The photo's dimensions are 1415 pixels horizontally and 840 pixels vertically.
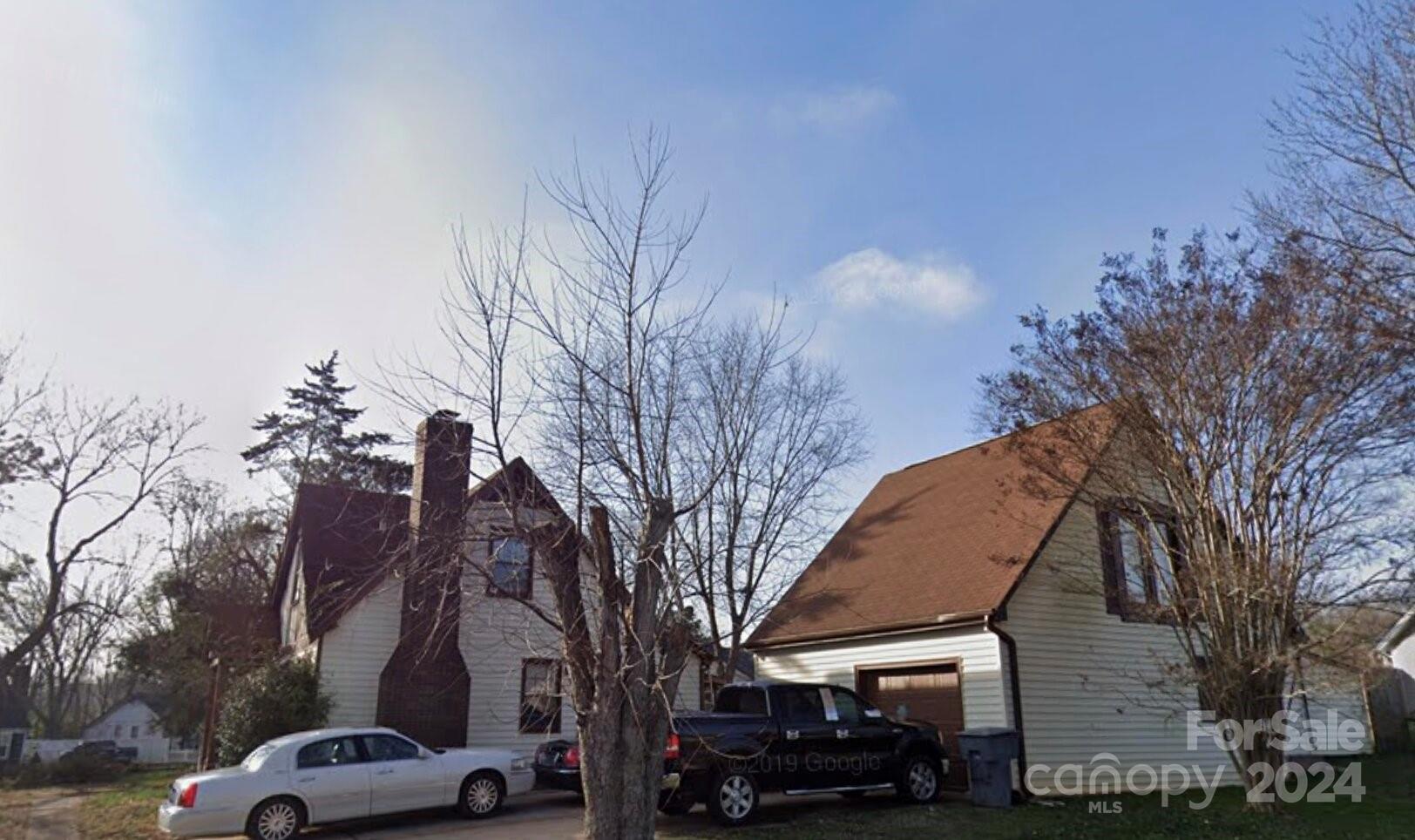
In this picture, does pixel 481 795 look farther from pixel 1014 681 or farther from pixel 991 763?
pixel 1014 681

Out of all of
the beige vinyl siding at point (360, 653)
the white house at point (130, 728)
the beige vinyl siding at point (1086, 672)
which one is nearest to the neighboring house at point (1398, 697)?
the beige vinyl siding at point (1086, 672)

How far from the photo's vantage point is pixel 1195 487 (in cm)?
1447

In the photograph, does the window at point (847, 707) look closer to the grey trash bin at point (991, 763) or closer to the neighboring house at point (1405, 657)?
the grey trash bin at point (991, 763)

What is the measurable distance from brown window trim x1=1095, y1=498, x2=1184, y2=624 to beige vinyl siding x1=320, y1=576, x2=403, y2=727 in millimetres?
13381

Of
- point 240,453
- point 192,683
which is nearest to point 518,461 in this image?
point 192,683

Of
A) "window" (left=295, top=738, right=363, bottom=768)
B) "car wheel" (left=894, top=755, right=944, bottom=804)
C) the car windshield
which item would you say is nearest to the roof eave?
"car wheel" (left=894, top=755, right=944, bottom=804)

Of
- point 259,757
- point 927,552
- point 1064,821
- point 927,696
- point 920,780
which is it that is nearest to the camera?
point 1064,821

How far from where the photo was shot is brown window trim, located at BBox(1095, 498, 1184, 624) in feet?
50.8

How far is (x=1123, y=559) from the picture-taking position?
56.3 feet

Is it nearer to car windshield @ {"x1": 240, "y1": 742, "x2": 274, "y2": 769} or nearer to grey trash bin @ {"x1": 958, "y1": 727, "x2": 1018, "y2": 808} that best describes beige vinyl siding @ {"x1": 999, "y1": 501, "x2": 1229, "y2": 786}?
grey trash bin @ {"x1": 958, "y1": 727, "x2": 1018, "y2": 808}

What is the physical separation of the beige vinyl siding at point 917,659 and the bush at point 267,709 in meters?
9.27

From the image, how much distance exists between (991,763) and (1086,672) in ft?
11.1

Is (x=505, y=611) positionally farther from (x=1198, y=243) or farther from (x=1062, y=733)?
(x=1198, y=243)

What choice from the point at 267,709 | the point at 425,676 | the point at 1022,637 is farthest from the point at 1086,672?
the point at 267,709
